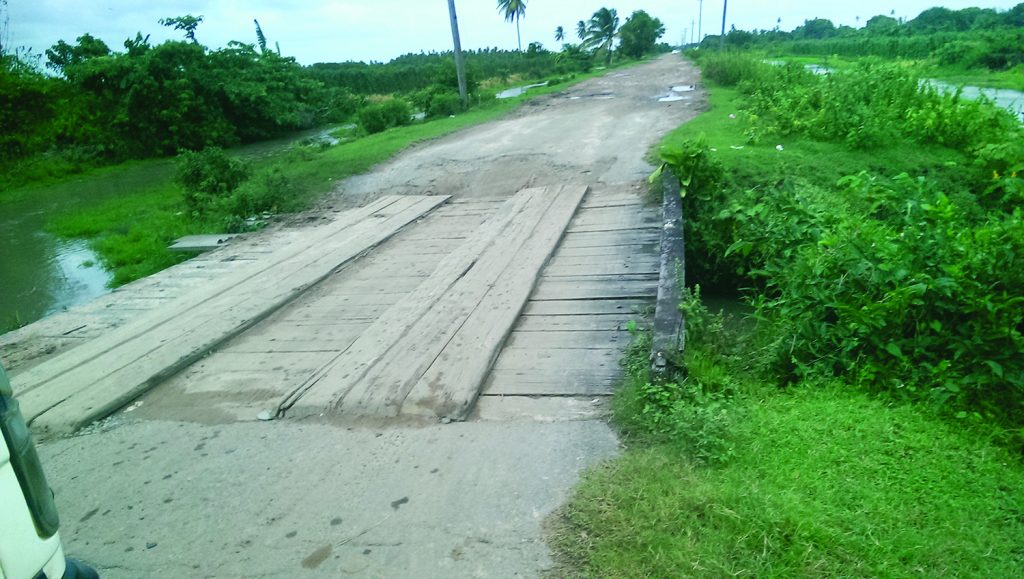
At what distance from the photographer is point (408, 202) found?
298 inches

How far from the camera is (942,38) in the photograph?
29516 millimetres

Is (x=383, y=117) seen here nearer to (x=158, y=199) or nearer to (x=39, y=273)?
(x=158, y=199)

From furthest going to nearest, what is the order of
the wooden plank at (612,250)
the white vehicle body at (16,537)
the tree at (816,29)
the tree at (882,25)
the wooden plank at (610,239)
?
the tree at (816,29), the tree at (882,25), the wooden plank at (610,239), the wooden plank at (612,250), the white vehicle body at (16,537)

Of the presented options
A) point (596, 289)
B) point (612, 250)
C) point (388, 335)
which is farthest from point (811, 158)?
point (388, 335)

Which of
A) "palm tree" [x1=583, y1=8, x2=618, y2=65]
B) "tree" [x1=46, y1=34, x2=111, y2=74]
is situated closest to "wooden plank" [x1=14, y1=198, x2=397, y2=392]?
"tree" [x1=46, y1=34, x2=111, y2=74]

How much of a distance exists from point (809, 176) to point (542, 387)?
5.46m

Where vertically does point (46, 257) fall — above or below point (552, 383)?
below

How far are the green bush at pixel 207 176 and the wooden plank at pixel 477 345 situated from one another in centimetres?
612

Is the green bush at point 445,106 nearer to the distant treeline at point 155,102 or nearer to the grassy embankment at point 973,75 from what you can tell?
the distant treeline at point 155,102

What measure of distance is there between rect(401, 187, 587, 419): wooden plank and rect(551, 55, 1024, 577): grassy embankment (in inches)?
29.6

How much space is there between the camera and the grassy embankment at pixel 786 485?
78.9 inches

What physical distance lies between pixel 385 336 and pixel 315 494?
1400 mm

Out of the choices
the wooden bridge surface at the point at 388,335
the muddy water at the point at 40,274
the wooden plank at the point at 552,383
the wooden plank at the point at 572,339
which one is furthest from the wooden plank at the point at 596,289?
the muddy water at the point at 40,274

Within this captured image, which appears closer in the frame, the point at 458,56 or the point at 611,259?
Answer: the point at 611,259
